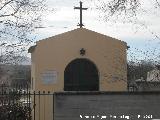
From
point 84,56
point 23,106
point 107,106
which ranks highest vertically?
point 84,56

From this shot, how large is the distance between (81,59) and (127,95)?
9639 millimetres

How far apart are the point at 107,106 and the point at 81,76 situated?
991cm

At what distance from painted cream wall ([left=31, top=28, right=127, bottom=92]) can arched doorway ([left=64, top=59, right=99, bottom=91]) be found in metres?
0.22

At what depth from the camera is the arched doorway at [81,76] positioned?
19.1 metres

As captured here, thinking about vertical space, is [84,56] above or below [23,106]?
above

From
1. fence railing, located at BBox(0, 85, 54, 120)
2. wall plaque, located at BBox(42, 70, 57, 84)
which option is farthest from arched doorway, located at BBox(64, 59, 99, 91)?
fence railing, located at BBox(0, 85, 54, 120)

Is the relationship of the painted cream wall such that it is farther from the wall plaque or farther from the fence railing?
the fence railing

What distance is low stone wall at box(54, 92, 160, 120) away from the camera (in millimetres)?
9398

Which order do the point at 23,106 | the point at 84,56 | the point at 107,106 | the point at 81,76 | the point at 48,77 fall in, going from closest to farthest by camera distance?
the point at 107,106
the point at 48,77
the point at 23,106
the point at 84,56
the point at 81,76

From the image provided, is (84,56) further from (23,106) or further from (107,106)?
(107,106)

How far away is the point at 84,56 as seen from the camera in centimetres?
1906

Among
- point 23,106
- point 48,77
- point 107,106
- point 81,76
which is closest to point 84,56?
point 81,76

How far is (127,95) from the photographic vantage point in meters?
9.57

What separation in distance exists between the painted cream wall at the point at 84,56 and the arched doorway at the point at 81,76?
0.72 ft
